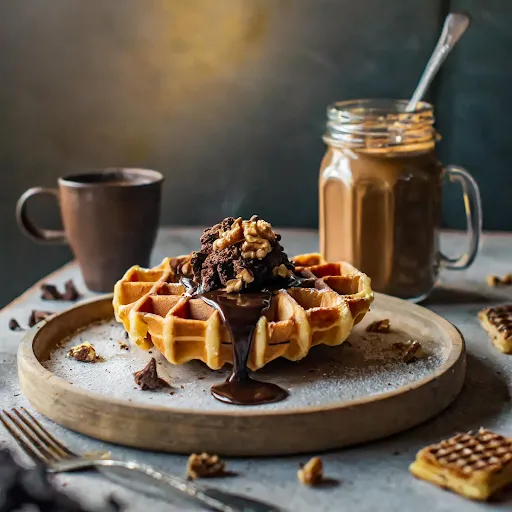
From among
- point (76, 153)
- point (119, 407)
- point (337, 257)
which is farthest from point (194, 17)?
point (119, 407)

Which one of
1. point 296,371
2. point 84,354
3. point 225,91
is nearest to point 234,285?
point 296,371

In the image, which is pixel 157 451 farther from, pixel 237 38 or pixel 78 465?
pixel 237 38

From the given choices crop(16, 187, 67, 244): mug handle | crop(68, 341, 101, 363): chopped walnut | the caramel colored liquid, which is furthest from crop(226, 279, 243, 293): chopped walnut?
crop(16, 187, 67, 244): mug handle

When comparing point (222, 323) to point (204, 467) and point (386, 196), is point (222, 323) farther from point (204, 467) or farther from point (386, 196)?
point (386, 196)

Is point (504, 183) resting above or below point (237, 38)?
below

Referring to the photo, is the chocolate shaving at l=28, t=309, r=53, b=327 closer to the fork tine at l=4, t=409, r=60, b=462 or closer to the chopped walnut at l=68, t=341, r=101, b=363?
the chopped walnut at l=68, t=341, r=101, b=363

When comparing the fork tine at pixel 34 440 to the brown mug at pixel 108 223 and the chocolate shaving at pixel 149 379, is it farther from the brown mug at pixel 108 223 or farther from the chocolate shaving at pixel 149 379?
the brown mug at pixel 108 223
